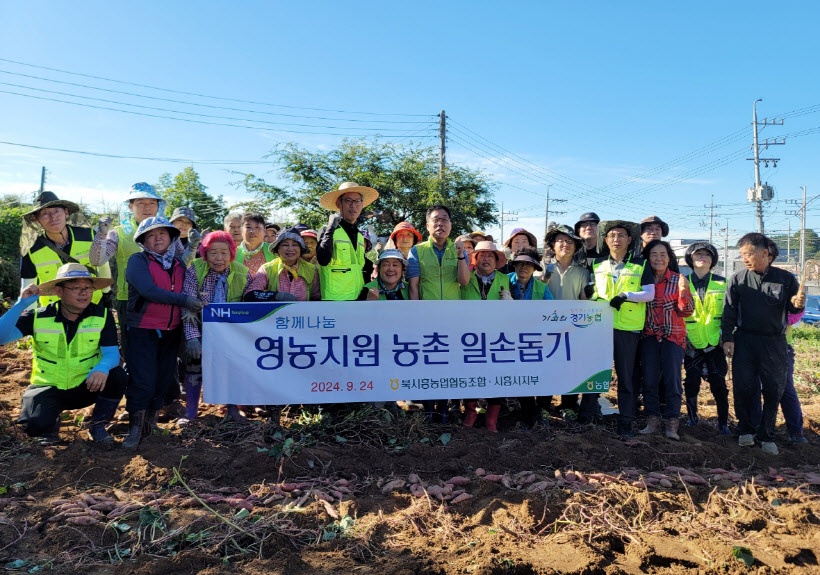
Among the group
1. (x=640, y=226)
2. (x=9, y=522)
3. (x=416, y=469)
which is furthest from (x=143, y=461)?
(x=640, y=226)

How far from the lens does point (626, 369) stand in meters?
4.62

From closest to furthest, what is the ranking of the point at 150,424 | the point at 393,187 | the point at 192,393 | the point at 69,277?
1. the point at 69,277
2. the point at 150,424
3. the point at 192,393
4. the point at 393,187

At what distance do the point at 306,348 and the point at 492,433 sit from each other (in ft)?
5.68

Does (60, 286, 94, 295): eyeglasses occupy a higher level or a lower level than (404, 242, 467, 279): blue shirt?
lower

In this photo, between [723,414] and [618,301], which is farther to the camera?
[723,414]

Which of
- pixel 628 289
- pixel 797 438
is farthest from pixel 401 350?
pixel 797 438

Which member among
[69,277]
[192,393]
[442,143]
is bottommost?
[192,393]

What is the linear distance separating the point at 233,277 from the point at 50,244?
5.11 ft

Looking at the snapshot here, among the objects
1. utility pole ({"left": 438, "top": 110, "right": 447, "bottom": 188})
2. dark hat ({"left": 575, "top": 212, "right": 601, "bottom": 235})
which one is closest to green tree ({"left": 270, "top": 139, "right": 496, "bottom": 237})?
utility pole ({"left": 438, "top": 110, "right": 447, "bottom": 188})

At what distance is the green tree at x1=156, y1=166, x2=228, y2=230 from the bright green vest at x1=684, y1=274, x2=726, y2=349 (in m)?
26.1

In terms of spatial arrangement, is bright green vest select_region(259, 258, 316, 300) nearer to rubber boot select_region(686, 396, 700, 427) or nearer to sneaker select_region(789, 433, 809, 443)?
rubber boot select_region(686, 396, 700, 427)

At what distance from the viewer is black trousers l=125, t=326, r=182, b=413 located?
404 cm

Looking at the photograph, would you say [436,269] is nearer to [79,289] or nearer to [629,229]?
[629,229]

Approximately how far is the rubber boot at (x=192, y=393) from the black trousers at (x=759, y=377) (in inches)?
186
